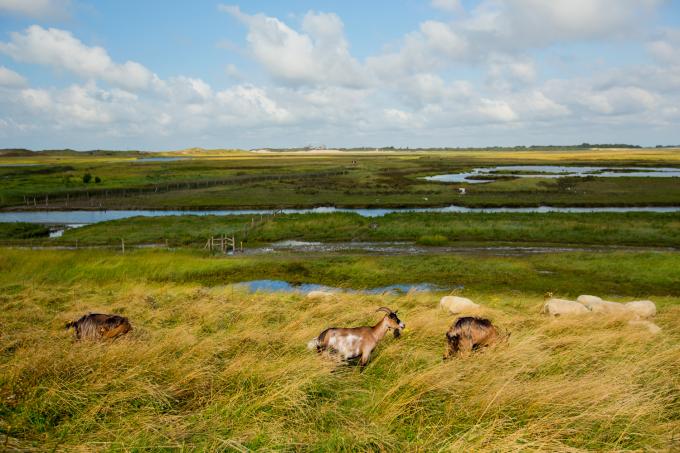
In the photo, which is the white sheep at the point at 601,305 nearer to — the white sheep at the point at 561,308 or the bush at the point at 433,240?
the white sheep at the point at 561,308

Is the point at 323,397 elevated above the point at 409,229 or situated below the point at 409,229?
above

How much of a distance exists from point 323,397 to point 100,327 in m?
4.47

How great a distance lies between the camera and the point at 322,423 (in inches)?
193

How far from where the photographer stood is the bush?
35156mm

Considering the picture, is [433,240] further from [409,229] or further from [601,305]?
[601,305]

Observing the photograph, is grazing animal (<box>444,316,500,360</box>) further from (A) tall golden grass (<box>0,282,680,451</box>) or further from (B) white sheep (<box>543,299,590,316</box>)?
(B) white sheep (<box>543,299,590,316</box>)

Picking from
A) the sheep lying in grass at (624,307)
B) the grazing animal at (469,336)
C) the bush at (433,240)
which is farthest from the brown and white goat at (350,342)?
the bush at (433,240)

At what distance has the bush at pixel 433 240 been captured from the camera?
3516 cm

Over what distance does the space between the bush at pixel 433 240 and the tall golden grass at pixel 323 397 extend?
27.7 m

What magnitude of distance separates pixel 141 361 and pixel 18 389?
1326mm

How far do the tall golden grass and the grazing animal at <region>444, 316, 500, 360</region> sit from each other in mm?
422

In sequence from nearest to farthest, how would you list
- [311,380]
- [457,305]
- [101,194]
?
1. [311,380]
2. [457,305]
3. [101,194]

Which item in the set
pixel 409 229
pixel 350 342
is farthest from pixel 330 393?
pixel 409 229

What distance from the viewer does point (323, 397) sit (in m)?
5.46
